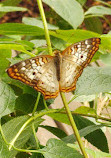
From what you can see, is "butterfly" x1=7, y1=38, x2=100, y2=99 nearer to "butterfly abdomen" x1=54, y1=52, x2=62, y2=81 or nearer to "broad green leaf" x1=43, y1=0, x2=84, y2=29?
"butterfly abdomen" x1=54, y1=52, x2=62, y2=81

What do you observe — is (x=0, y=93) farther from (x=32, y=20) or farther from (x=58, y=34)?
(x=32, y=20)

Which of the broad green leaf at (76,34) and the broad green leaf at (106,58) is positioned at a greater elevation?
the broad green leaf at (76,34)

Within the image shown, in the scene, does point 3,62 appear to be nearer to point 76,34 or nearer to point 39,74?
point 39,74

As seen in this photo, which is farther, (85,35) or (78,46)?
(85,35)

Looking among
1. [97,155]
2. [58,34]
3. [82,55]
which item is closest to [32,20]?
[58,34]

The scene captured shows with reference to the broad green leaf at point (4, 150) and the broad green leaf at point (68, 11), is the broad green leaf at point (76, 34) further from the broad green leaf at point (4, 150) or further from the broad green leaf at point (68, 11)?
the broad green leaf at point (4, 150)

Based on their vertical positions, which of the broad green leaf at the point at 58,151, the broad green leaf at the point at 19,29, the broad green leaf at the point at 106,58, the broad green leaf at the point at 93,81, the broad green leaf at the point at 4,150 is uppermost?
the broad green leaf at the point at 19,29

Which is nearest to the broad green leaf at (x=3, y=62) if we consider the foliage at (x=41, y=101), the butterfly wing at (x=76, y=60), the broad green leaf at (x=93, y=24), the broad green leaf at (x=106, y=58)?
the foliage at (x=41, y=101)
